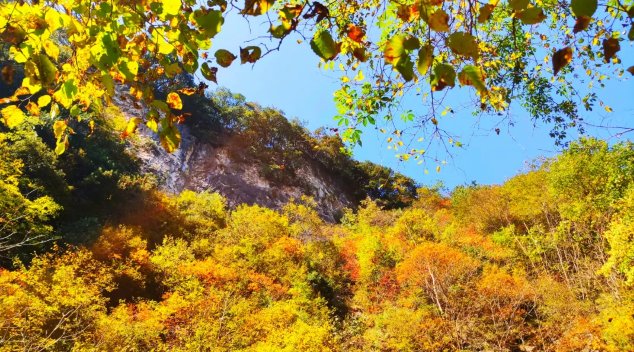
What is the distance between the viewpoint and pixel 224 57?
159 cm

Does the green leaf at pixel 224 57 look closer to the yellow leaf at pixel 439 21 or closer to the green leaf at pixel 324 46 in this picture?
the green leaf at pixel 324 46

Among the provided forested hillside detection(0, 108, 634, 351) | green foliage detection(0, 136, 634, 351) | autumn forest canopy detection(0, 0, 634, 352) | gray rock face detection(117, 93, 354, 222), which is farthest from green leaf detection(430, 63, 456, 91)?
gray rock face detection(117, 93, 354, 222)

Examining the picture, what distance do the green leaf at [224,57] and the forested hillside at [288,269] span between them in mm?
11530

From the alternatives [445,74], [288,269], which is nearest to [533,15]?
[445,74]

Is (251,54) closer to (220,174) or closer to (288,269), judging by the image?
(288,269)

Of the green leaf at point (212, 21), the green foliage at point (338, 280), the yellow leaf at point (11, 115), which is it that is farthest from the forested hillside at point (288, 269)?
the green leaf at point (212, 21)

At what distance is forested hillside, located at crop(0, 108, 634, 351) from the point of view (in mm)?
13219

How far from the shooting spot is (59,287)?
44.9ft

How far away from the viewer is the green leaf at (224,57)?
5.21ft

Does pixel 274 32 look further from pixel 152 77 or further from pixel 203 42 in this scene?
pixel 152 77

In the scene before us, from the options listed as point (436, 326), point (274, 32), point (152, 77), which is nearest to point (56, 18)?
point (152, 77)

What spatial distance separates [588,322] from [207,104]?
36219 millimetres

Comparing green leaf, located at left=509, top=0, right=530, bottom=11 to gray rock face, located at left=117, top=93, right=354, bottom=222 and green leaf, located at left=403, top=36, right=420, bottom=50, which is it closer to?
green leaf, located at left=403, top=36, right=420, bottom=50

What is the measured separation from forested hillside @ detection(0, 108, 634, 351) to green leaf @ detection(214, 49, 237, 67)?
1153 cm
